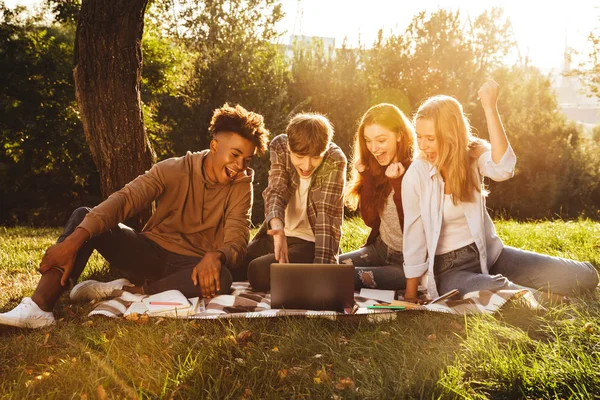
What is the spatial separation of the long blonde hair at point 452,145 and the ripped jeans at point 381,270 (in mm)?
886

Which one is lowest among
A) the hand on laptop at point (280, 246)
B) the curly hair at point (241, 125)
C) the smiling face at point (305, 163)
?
the hand on laptop at point (280, 246)

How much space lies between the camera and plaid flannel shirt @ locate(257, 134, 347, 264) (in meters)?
4.36

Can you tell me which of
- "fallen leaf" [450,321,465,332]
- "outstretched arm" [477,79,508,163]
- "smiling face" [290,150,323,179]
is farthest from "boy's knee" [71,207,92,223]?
"outstretched arm" [477,79,508,163]

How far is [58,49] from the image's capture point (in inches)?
572

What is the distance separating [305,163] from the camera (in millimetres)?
4371

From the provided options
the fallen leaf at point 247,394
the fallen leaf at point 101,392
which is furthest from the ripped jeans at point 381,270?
the fallen leaf at point 101,392

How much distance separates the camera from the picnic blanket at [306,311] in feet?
11.5

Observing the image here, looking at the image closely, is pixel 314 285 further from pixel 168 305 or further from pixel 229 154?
pixel 229 154

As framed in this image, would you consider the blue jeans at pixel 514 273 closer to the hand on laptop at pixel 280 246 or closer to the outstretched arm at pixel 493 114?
the outstretched arm at pixel 493 114

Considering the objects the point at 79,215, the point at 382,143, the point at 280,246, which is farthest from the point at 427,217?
the point at 79,215

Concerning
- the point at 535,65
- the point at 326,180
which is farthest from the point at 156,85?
the point at 535,65

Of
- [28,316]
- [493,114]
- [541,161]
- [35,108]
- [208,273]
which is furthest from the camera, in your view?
[541,161]

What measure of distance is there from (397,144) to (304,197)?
88 centimetres

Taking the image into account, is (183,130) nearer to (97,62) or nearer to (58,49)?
(58,49)
